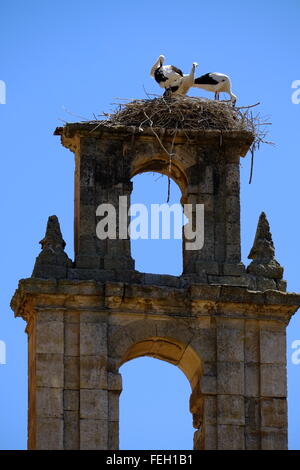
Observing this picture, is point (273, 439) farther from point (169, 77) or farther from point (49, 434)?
point (169, 77)

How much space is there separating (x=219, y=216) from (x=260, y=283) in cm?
130

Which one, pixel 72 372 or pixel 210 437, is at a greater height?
pixel 72 372

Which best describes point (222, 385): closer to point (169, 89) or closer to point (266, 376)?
point (266, 376)

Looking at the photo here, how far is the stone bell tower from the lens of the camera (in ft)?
218

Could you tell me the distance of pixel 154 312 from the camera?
6700 cm

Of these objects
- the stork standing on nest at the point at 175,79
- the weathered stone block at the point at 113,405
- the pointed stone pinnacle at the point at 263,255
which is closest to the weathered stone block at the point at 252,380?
the pointed stone pinnacle at the point at 263,255

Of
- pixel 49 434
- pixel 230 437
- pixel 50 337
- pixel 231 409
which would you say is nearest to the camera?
pixel 49 434

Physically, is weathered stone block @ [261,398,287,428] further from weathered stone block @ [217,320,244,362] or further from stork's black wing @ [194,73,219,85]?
stork's black wing @ [194,73,219,85]

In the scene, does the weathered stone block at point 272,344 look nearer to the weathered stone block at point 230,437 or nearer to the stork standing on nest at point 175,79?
the weathered stone block at point 230,437

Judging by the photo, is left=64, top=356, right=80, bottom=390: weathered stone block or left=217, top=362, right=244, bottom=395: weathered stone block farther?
left=217, top=362, right=244, bottom=395: weathered stone block

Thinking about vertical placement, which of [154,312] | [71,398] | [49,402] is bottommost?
[49,402]

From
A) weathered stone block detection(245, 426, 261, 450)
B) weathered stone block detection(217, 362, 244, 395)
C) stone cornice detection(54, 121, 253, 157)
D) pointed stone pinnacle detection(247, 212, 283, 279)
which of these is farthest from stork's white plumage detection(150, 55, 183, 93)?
weathered stone block detection(245, 426, 261, 450)

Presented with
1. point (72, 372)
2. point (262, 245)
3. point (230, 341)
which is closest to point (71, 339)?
point (72, 372)
